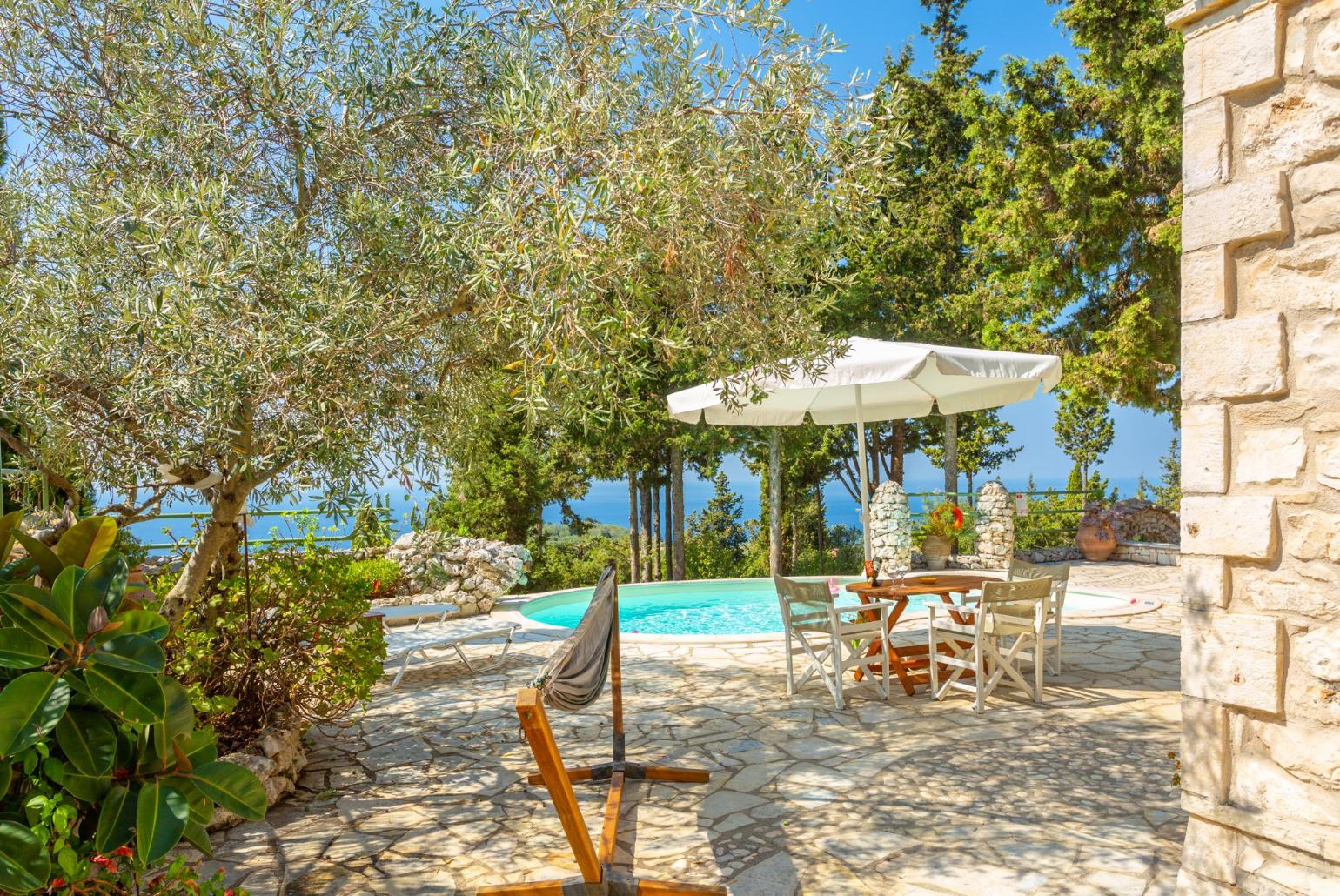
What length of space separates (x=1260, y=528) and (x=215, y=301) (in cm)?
358

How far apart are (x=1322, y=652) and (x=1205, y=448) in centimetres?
72

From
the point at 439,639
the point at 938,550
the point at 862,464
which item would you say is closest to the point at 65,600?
the point at 439,639

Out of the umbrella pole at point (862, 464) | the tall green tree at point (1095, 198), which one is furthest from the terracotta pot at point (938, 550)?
the umbrella pole at point (862, 464)

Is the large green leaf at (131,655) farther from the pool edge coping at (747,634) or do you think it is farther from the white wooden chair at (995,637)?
the pool edge coping at (747,634)

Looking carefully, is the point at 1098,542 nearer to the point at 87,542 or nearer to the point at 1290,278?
the point at 1290,278

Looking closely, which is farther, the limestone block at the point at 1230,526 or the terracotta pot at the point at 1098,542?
the terracotta pot at the point at 1098,542

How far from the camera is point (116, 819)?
2439mm

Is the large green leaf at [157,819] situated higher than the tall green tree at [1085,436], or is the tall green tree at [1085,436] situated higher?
the tall green tree at [1085,436]

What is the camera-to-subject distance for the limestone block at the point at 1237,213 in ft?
8.85

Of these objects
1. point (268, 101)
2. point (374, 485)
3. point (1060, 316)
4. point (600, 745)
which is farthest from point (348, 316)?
point (1060, 316)

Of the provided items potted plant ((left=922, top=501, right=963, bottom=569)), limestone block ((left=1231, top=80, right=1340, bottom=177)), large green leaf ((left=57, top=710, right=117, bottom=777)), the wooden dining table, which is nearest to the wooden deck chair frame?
large green leaf ((left=57, top=710, right=117, bottom=777))

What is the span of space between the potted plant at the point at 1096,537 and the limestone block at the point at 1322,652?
507 inches

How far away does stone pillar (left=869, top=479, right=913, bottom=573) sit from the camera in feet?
43.7

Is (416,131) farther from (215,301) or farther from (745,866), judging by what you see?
(745,866)
